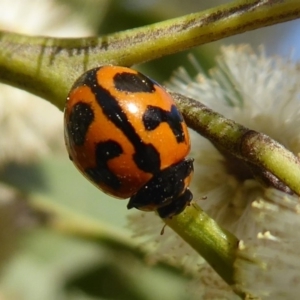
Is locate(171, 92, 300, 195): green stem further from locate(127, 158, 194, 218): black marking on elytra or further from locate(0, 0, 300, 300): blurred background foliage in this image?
locate(0, 0, 300, 300): blurred background foliage

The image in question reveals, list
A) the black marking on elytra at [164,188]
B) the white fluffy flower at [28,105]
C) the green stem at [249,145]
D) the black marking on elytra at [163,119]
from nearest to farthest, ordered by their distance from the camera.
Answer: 1. the green stem at [249,145]
2. the black marking on elytra at [163,119]
3. the black marking on elytra at [164,188]
4. the white fluffy flower at [28,105]

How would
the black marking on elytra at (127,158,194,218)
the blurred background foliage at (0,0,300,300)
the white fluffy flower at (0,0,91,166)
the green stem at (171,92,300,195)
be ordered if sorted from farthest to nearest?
the blurred background foliage at (0,0,300,300)
the white fluffy flower at (0,0,91,166)
the black marking on elytra at (127,158,194,218)
the green stem at (171,92,300,195)

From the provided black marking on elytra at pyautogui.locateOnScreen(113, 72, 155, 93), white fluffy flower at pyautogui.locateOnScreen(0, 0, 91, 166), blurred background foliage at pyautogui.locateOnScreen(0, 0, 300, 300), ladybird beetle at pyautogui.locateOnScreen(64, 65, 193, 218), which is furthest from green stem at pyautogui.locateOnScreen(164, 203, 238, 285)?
blurred background foliage at pyautogui.locateOnScreen(0, 0, 300, 300)

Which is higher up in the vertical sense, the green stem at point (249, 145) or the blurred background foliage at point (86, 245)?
the green stem at point (249, 145)

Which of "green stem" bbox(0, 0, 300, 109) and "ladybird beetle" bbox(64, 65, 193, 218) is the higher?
"green stem" bbox(0, 0, 300, 109)

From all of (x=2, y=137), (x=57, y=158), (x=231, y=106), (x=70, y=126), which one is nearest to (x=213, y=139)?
(x=70, y=126)

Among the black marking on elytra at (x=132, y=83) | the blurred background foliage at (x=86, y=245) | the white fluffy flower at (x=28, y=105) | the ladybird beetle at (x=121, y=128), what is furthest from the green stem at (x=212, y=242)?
the blurred background foliage at (x=86, y=245)

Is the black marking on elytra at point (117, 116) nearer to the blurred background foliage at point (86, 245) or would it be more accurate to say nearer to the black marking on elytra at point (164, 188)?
the black marking on elytra at point (164, 188)
